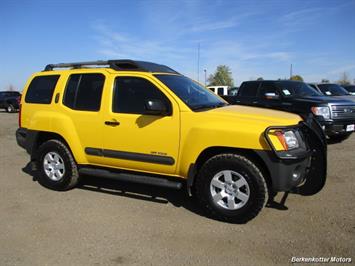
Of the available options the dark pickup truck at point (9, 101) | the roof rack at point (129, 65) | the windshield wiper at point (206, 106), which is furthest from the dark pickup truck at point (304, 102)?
the dark pickup truck at point (9, 101)

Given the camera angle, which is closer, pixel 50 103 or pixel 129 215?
pixel 129 215

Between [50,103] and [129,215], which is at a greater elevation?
[50,103]

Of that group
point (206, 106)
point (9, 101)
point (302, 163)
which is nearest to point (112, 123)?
point (206, 106)

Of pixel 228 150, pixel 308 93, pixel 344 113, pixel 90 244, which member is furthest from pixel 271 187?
pixel 308 93

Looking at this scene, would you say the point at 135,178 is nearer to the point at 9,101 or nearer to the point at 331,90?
the point at 331,90

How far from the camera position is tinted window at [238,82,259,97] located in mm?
10930

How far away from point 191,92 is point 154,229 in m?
2.04

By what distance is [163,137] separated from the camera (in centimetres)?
478

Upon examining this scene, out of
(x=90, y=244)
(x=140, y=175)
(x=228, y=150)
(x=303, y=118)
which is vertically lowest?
(x=90, y=244)

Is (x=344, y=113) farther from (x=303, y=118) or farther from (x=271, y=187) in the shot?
(x=271, y=187)

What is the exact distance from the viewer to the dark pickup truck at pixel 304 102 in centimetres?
902

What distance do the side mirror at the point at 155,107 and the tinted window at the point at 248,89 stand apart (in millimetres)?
6666

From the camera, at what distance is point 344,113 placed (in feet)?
30.1

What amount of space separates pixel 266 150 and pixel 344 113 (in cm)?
600
